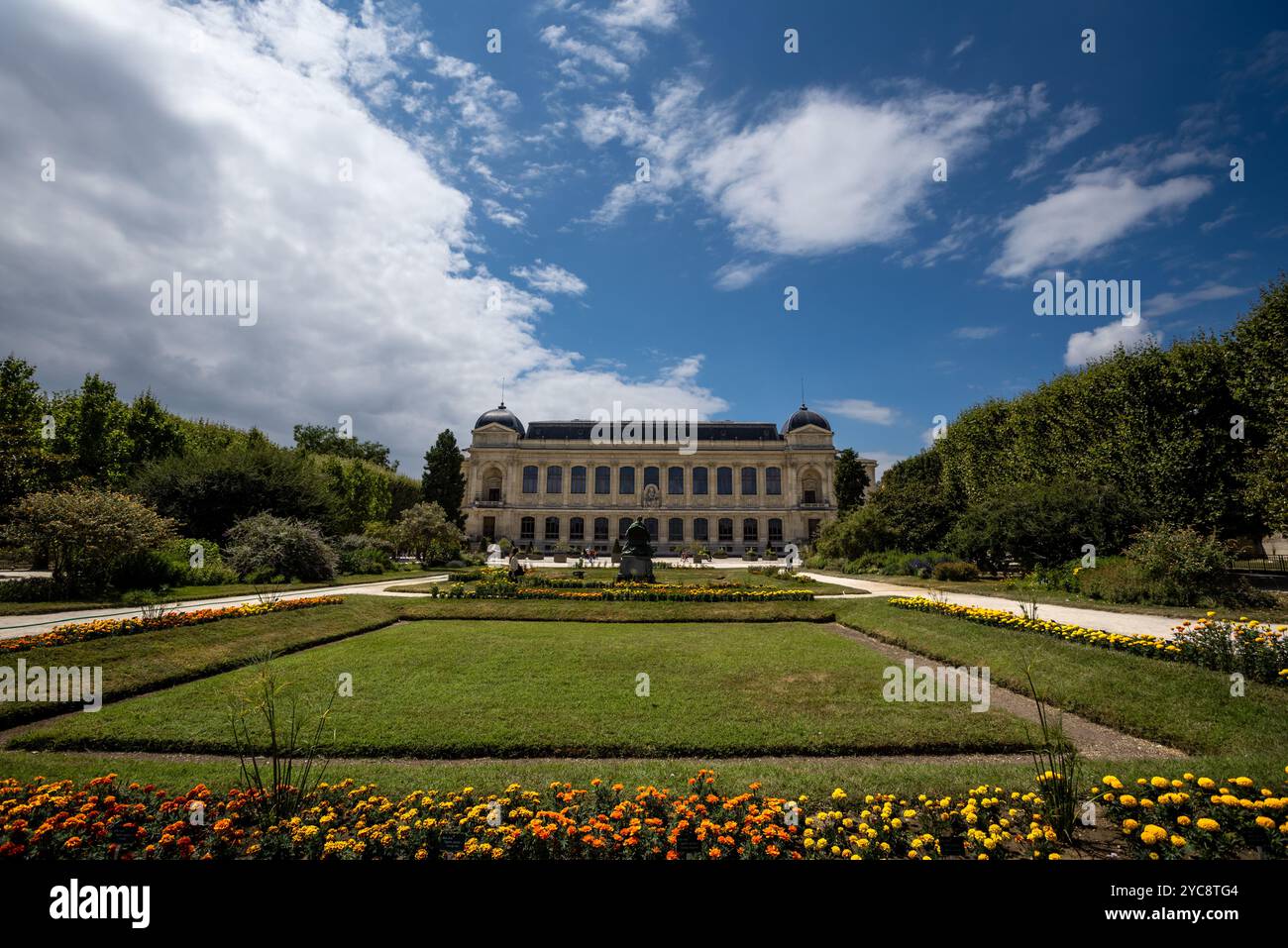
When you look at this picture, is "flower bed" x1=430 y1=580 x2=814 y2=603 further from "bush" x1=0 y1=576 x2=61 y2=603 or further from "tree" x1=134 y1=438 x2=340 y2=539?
"tree" x1=134 y1=438 x2=340 y2=539

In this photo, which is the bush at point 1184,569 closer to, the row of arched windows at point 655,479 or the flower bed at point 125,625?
the flower bed at point 125,625

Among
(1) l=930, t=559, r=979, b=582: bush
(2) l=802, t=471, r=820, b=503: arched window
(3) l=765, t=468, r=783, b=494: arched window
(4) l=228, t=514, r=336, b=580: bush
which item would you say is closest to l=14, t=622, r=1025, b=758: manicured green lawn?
(4) l=228, t=514, r=336, b=580: bush

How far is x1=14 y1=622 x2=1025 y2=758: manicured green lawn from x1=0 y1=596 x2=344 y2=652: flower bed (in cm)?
320

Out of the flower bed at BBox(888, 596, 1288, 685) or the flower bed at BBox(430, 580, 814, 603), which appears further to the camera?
the flower bed at BBox(430, 580, 814, 603)

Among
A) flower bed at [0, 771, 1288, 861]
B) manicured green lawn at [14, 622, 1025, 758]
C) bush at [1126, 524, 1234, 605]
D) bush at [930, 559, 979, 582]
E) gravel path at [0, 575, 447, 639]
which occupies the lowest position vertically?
bush at [930, 559, 979, 582]

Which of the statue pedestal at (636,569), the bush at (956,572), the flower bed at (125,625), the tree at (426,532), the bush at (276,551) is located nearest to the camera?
the flower bed at (125,625)

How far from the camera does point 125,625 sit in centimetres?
1116

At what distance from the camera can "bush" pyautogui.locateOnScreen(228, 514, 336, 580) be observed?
23062mm

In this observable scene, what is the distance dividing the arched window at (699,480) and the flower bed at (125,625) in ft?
192

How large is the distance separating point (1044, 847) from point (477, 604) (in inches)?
621

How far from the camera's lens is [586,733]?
271 inches

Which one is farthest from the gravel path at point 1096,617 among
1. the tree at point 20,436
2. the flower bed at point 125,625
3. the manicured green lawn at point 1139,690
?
the tree at point 20,436

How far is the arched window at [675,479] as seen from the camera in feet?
234
